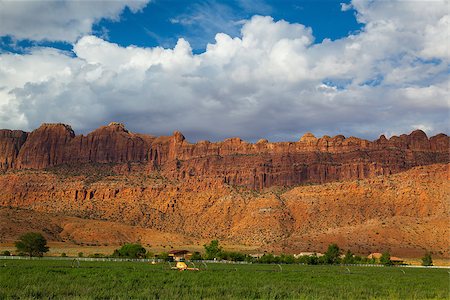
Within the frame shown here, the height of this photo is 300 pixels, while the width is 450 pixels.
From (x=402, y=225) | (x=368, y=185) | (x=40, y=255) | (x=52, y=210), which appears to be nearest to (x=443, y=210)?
(x=402, y=225)

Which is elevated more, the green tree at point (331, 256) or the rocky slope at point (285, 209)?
the rocky slope at point (285, 209)

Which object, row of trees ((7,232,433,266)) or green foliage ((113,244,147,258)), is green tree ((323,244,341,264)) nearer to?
row of trees ((7,232,433,266))

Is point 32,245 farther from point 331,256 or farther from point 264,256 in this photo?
point 331,256

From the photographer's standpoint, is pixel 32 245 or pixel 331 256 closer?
pixel 32 245

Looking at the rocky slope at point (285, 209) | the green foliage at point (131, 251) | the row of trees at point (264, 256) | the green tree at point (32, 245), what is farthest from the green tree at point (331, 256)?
the green tree at point (32, 245)

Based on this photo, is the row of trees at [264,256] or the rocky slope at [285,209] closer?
the row of trees at [264,256]

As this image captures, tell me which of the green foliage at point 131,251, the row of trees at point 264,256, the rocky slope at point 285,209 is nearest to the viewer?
the row of trees at point 264,256

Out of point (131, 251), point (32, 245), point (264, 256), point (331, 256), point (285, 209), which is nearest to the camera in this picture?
point (264, 256)

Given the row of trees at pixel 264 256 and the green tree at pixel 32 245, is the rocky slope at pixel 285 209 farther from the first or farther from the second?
the green tree at pixel 32 245

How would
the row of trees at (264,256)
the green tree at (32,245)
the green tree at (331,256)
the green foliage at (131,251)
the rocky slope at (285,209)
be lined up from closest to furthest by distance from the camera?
the row of trees at (264,256), the green tree at (32,245), the green tree at (331,256), the green foliage at (131,251), the rocky slope at (285,209)

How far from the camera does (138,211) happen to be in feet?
596

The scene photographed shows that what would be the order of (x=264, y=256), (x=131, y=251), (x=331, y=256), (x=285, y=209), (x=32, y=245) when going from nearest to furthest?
(x=264, y=256) → (x=32, y=245) → (x=331, y=256) → (x=131, y=251) → (x=285, y=209)

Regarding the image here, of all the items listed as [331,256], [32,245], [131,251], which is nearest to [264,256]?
[331,256]

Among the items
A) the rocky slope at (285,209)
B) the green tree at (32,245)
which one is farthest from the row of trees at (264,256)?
the rocky slope at (285,209)
